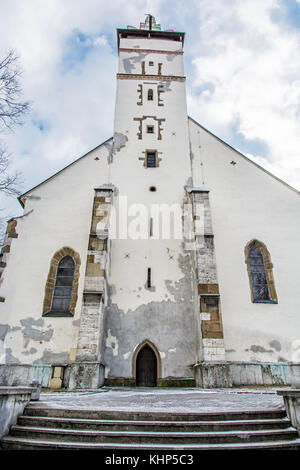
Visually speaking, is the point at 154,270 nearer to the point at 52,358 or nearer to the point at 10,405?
the point at 52,358

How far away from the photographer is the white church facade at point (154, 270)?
32.2 ft

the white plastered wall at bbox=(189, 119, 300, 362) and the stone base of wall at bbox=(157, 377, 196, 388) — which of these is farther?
the white plastered wall at bbox=(189, 119, 300, 362)

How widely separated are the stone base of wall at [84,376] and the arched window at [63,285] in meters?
2.86

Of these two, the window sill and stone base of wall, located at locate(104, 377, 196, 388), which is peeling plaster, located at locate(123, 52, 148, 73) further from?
stone base of wall, located at locate(104, 377, 196, 388)

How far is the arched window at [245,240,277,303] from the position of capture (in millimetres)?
11414

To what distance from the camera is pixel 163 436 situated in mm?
3395

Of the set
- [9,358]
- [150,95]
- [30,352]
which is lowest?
[9,358]

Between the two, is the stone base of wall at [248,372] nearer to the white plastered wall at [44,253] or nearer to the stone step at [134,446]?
the white plastered wall at [44,253]

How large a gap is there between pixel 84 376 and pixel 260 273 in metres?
7.72

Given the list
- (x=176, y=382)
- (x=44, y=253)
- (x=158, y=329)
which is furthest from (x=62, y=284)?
(x=176, y=382)

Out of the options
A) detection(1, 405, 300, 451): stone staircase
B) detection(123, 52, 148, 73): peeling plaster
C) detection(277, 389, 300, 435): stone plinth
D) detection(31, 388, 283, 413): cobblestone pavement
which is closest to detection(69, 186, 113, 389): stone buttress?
detection(31, 388, 283, 413): cobblestone pavement

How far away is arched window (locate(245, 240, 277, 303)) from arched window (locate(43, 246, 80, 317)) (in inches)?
276
